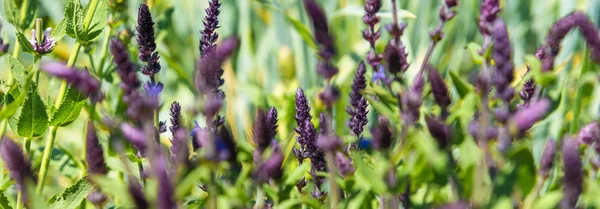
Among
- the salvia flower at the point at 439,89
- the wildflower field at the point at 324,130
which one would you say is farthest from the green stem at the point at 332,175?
the salvia flower at the point at 439,89

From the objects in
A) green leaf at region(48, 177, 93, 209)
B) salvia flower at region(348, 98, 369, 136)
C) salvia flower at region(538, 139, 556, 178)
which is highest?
salvia flower at region(348, 98, 369, 136)

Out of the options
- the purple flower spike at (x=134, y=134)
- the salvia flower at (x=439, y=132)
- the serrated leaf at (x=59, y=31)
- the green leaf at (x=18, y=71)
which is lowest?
the salvia flower at (x=439, y=132)

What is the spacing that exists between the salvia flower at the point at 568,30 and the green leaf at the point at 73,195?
1.56 feet

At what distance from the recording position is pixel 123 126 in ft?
2.08

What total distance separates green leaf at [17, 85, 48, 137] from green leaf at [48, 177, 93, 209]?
0.08 m

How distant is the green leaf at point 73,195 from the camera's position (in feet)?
2.71

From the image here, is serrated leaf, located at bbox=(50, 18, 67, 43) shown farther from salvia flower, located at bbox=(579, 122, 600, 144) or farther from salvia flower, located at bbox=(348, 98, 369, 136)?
salvia flower, located at bbox=(579, 122, 600, 144)

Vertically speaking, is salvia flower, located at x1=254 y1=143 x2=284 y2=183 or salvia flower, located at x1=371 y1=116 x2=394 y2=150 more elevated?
salvia flower, located at x1=371 y1=116 x2=394 y2=150

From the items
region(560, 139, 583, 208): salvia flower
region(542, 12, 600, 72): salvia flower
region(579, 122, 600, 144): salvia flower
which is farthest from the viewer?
region(579, 122, 600, 144): salvia flower

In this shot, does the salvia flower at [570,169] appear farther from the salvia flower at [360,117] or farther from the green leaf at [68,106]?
the green leaf at [68,106]

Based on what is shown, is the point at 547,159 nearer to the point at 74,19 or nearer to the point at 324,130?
the point at 324,130

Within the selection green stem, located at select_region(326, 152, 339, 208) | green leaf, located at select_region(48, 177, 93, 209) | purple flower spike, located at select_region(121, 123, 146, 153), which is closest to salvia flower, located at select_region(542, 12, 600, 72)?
green stem, located at select_region(326, 152, 339, 208)

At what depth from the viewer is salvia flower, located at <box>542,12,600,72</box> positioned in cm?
67

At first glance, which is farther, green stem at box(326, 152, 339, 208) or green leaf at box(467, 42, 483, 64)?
green leaf at box(467, 42, 483, 64)
